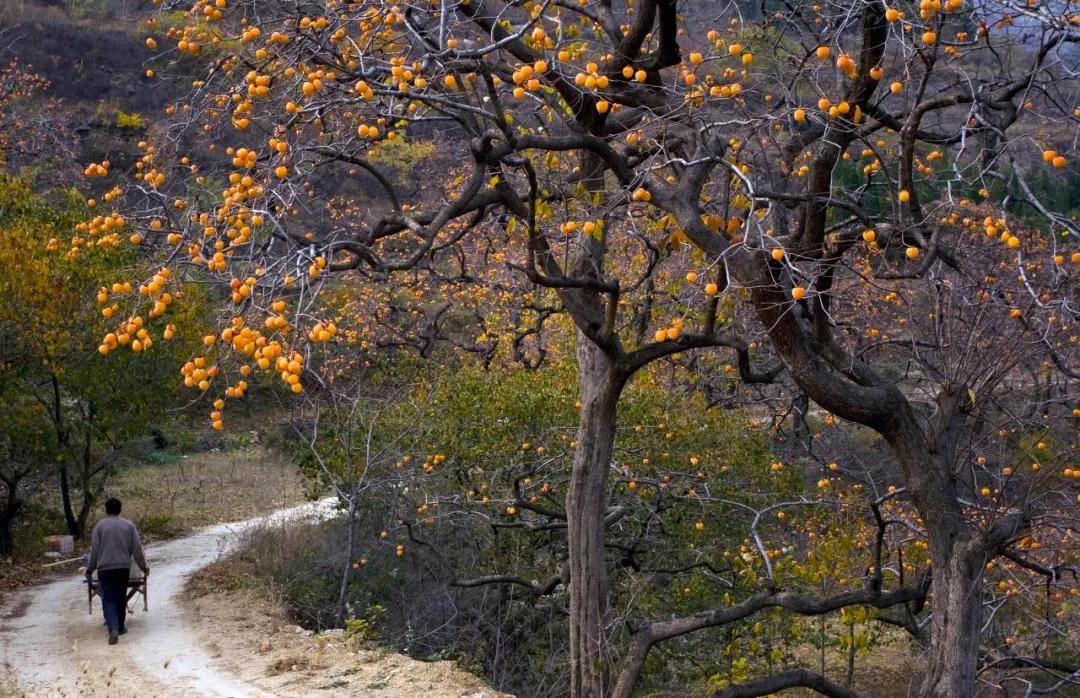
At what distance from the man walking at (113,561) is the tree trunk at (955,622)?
294 inches

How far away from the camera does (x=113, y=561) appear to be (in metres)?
10.2

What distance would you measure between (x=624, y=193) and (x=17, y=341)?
10.5 m

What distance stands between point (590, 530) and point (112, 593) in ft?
17.6

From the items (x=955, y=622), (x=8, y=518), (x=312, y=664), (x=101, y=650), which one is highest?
(x=8, y=518)

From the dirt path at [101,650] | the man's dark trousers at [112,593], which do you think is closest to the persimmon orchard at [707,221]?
the dirt path at [101,650]

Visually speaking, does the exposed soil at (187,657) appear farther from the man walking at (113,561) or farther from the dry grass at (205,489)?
the dry grass at (205,489)

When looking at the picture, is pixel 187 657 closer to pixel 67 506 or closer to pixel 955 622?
pixel 955 622

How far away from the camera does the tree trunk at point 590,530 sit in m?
7.28

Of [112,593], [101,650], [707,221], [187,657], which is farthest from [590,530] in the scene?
[112,593]

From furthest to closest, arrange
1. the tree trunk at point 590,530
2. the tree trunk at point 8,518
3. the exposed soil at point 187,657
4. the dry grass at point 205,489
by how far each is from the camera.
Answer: the dry grass at point 205,489 < the tree trunk at point 8,518 < the exposed soil at point 187,657 < the tree trunk at point 590,530

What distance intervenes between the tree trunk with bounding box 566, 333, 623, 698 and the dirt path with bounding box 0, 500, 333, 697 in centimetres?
260

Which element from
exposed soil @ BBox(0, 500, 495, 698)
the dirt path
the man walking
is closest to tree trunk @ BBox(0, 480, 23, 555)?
the dirt path

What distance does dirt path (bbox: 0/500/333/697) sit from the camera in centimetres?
845

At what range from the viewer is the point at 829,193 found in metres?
5.81
